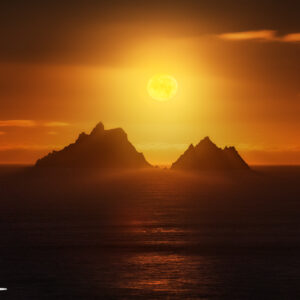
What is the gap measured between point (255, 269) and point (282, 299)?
12.8 meters

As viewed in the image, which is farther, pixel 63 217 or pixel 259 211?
pixel 259 211

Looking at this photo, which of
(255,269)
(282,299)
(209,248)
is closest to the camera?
(282,299)

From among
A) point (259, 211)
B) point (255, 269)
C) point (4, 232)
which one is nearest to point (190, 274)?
point (255, 269)

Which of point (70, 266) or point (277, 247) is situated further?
point (277, 247)

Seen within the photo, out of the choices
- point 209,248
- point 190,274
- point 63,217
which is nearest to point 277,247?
point 209,248

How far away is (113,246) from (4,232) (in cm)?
2206

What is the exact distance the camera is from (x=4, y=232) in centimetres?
9656

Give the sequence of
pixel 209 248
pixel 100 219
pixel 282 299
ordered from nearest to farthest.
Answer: pixel 282 299 < pixel 209 248 < pixel 100 219

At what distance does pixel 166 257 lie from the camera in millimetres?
74688

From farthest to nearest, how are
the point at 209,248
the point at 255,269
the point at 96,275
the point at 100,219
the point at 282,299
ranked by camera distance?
the point at 100,219
the point at 209,248
the point at 255,269
the point at 96,275
the point at 282,299

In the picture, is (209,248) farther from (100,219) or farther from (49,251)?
(100,219)

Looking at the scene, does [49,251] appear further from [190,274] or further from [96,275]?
[190,274]

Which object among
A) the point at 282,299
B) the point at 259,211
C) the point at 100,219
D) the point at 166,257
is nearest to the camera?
the point at 282,299

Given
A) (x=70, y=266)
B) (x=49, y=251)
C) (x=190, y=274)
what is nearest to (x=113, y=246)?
(x=49, y=251)
